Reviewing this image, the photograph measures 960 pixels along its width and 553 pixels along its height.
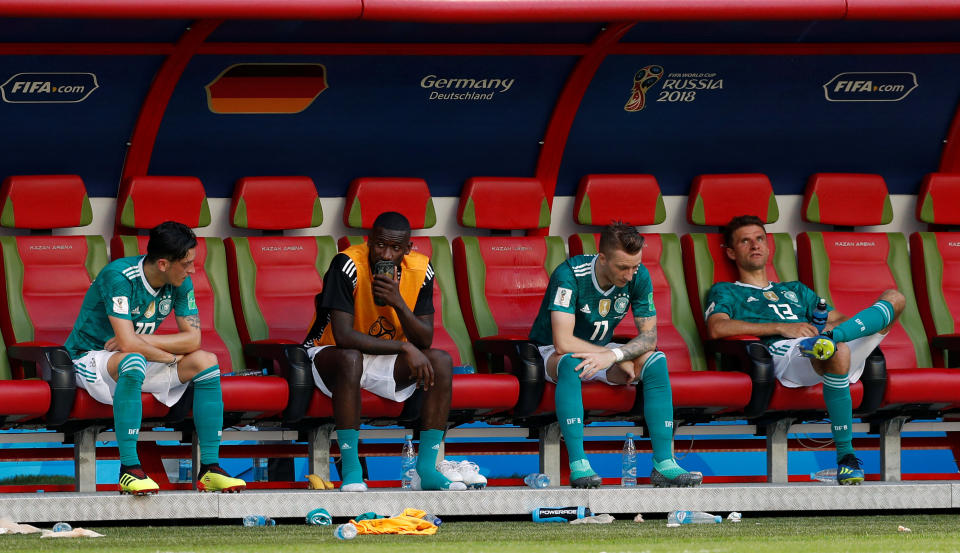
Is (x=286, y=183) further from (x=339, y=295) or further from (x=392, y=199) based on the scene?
(x=339, y=295)

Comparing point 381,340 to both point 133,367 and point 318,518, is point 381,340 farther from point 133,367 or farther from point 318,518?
point 133,367

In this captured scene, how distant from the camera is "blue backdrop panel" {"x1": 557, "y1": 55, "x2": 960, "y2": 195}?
328 inches

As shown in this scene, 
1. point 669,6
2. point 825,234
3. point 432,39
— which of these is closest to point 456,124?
point 432,39

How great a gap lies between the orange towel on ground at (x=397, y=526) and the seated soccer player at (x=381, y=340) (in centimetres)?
43

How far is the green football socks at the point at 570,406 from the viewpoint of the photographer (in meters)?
6.61

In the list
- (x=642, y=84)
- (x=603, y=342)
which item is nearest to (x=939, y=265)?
(x=642, y=84)

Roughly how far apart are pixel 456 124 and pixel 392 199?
2.05 ft

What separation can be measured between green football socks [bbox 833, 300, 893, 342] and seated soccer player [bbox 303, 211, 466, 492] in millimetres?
1723

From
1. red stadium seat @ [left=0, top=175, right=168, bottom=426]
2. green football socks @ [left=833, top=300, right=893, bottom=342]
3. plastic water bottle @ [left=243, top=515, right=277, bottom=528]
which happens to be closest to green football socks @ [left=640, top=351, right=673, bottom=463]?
green football socks @ [left=833, top=300, right=893, bottom=342]

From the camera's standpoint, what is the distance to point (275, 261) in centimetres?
764

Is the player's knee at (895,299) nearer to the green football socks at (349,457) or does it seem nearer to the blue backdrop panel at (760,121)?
the blue backdrop panel at (760,121)

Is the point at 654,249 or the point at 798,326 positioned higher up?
the point at 654,249

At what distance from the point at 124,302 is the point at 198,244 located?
46.4 inches

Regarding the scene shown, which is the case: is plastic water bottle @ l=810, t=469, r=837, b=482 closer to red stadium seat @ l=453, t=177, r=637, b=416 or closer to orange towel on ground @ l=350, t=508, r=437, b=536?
red stadium seat @ l=453, t=177, r=637, b=416
